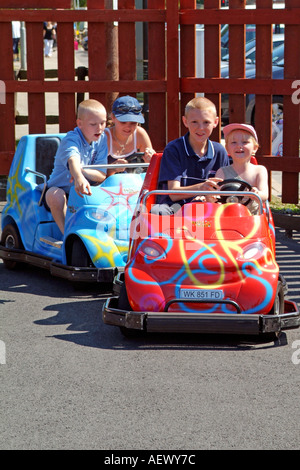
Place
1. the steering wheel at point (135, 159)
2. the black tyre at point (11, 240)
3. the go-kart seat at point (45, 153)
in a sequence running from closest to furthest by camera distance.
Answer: the steering wheel at point (135, 159), the black tyre at point (11, 240), the go-kart seat at point (45, 153)

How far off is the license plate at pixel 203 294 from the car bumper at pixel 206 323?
163 millimetres

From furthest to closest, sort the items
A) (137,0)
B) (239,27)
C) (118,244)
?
(137,0), (239,27), (118,244)

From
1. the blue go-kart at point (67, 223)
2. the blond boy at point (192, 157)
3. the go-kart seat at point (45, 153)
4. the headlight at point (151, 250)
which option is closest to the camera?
the headlight at point (151, 250)

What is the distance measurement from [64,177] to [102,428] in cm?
316

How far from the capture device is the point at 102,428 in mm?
3820

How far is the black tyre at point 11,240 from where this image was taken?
6992 mm

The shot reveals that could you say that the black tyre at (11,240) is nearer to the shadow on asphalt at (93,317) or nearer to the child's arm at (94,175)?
the shadow on asphalt at (93,317)

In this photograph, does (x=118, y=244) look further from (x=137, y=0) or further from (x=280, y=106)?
(x=280, y=106)

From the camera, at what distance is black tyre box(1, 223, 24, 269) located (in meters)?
6.99

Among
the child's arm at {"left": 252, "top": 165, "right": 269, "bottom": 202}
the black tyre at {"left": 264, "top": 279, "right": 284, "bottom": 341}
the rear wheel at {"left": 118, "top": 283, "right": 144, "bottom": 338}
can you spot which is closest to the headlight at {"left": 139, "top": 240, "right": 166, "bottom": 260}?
the rear wheel at {"left": 118, "top": 283, "right": 144, "bottom": 338}

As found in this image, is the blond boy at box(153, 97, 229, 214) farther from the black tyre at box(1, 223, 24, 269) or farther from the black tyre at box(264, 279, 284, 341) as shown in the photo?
the black tyre at box(1, 223, 24, 269)

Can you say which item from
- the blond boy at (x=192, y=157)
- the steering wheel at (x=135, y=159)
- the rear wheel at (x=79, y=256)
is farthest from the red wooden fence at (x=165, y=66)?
the rear wheel at (x=79, y=256)
